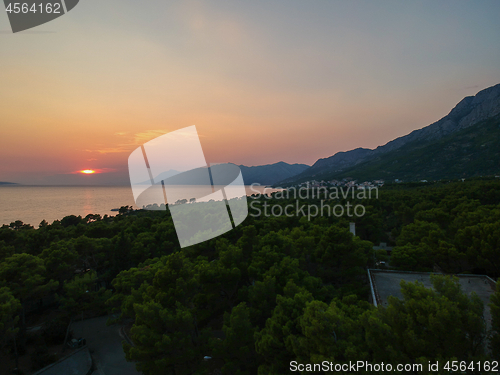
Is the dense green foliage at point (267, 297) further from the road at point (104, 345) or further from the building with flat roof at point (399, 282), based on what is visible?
the road at point (104, 345)

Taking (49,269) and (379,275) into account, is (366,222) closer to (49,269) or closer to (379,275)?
(379,275)

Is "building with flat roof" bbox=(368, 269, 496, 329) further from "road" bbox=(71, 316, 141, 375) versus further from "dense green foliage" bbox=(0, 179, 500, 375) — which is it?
"road" bbox=(71, 316, 141, 375)

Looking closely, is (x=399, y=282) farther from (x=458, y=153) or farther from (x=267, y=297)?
(x=458, y=153)

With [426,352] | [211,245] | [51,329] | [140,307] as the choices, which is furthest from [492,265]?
[51,329]

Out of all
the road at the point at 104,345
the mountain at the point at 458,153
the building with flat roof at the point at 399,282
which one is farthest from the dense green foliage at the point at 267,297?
the mountain at the point at 458,153

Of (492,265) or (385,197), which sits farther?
(385,197)
